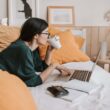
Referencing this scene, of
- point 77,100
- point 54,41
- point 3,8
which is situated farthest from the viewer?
point 3,8

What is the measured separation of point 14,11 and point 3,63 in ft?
5.06

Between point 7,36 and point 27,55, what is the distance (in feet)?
3.41

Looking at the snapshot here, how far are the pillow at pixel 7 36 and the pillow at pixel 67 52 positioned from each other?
339mm

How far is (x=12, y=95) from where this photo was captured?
37.7 inches

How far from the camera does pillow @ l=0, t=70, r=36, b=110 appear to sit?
90cm

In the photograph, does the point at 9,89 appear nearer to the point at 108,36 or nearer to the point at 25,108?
the point at 25,108

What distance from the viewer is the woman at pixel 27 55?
1785mm

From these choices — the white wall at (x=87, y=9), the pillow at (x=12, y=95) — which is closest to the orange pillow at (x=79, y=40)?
the white wall at (x=87, y=9)

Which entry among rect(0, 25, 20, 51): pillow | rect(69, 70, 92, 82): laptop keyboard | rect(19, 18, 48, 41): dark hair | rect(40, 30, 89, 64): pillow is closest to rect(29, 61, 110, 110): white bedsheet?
rect(69, 70, 92, 82): laptop keyboard

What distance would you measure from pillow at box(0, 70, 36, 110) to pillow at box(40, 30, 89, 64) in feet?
5.29

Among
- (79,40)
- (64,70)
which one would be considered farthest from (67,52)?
(64,70)

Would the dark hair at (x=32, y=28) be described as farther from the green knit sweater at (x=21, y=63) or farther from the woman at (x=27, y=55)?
the green knit sweater at (x=21, y=63)

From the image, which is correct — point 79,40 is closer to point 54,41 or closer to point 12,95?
point 54,41

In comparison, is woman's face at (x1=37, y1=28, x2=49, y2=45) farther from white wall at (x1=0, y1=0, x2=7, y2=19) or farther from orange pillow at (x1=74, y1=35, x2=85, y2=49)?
white wall at (x1=0, y1=0, x2=7, y2=19)
